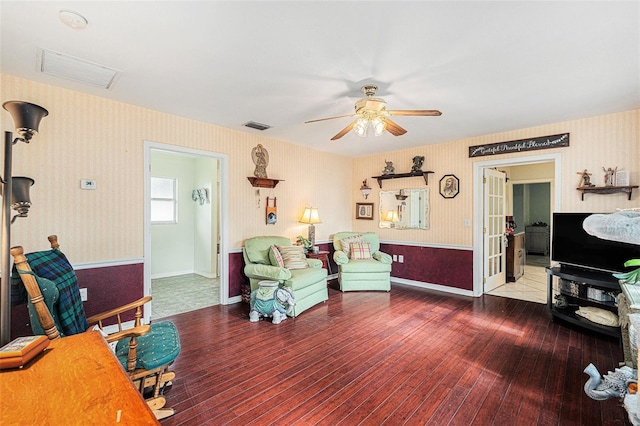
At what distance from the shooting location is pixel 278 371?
2389mm

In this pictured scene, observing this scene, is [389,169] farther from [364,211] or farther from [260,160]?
[260,160]

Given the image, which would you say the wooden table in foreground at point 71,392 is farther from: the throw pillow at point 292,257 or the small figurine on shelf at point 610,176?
the small figurine on shelf at point 610,176

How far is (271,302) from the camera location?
3432mm

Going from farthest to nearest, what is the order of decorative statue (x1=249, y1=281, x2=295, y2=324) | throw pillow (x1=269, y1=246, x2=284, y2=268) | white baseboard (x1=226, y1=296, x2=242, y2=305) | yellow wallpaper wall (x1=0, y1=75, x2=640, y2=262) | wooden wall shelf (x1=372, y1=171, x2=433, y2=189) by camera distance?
wooden wall shelf (x1=372, y1=171, x2=433, y2=189) < white baseboard (x1=226, y1=296, x2=242, y2=305) < throw pillow (x1=269, y1=246, x2=284, y2=268) < decorative statue (x1=249, y1=281, x2=295, y2=324) < yellow wallpaper wall (x1=0, y1=75, x2=640, y2=262)

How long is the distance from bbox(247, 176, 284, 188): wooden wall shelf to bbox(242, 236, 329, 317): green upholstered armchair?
797 mm

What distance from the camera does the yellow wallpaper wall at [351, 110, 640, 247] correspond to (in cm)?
334

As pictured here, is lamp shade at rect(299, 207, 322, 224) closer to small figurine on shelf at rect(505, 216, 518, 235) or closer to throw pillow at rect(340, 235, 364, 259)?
throw pillow at rect(340, 235, 364, 259)

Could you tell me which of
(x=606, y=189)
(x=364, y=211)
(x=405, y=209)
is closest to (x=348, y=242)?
(x=364, y=211)

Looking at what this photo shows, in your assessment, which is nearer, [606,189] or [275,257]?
[606,189]

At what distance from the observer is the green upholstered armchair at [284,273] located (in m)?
3.60

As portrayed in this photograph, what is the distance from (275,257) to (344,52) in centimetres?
267

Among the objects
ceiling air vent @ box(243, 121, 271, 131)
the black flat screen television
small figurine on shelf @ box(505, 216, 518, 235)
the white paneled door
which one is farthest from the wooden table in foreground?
small figurine on shelf @ box(505, 216, 518, 235)

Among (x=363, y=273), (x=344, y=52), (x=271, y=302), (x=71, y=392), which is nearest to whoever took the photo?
(x=71, y=392)

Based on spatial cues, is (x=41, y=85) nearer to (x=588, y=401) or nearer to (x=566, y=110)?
(x=588, y=401)
